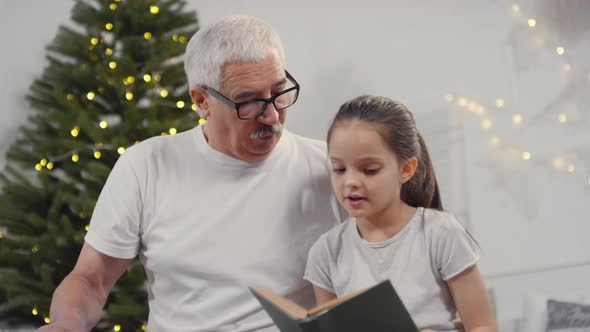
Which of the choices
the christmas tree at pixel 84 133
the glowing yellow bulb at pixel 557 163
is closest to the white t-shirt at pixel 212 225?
the christmas tree at pixel 84 133

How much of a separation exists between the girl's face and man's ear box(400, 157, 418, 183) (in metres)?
0.03

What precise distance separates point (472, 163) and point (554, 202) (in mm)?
449

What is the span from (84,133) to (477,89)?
1958 millimetres

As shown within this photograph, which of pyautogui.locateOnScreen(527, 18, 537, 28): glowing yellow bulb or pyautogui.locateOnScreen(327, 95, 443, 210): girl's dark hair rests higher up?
pyautogui.locateOnScreen(527, 18, 537, 28): glowing yellow bulb

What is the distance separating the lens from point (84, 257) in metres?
2.00

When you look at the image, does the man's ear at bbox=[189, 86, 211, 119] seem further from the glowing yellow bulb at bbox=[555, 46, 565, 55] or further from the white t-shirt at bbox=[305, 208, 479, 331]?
the glowing yellow bulb at bbox=[555, 46, 565, 55]

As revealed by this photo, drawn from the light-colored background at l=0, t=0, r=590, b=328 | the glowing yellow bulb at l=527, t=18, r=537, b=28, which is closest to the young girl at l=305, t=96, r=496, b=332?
the light-colored background at l=0, t=0, r=590, b=328

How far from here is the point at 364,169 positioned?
167cm

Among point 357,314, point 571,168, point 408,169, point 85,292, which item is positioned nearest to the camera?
point 357,314

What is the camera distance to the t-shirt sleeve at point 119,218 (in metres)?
1.98

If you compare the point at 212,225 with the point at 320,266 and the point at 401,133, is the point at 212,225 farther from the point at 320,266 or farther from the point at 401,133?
the point at 401,133

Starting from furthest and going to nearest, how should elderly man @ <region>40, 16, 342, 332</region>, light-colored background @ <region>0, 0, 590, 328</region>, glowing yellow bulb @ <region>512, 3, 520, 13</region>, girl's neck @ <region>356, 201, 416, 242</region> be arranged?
glowing yellow bulb @ <region>512, 3, 520, 13</region> < light-colored background @ <region>0, 0, 590, 328</region> < elderly man @ <region>40, 16, 342, 332</region> < girl's neck @ <region>356, 201, 416, 242</region>

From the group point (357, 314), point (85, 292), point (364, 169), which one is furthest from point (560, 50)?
point (357, 314)

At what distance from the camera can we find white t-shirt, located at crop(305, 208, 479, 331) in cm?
165
